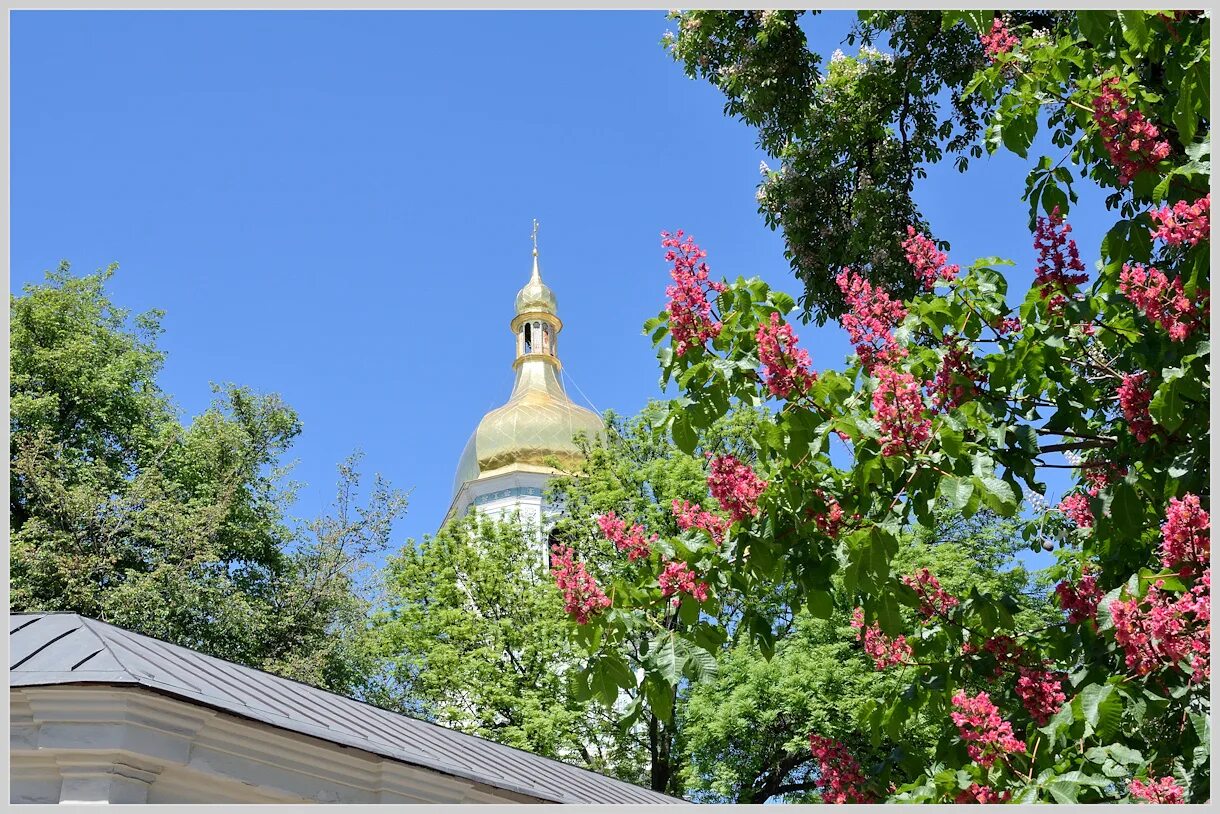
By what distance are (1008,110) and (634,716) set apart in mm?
3205

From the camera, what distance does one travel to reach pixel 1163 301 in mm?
4910

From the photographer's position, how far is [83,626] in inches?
262

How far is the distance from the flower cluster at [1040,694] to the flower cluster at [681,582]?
1411 mm

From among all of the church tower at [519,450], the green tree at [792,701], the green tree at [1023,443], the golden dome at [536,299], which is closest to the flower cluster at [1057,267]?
the green tree at [1023,443]

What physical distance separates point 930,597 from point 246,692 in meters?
3.77

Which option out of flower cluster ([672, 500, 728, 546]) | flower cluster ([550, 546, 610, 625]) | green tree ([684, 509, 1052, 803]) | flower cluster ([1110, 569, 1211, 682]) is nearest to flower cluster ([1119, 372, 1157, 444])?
flower cluster ([1110, 569, 1211, 682])

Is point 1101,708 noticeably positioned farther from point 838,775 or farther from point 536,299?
point 536,299

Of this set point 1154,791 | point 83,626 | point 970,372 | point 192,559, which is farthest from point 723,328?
point 192,559

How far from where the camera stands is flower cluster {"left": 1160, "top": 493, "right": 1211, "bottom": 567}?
4.39 meters

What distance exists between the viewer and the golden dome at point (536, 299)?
45.5m

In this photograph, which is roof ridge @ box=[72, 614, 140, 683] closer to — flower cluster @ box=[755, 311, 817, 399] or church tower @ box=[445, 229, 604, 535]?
flower cluster @ box=[755, 311, 817, 399]

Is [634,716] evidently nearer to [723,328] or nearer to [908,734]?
[723,328]

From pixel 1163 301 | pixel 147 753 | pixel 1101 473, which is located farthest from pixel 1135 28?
pixel 147 753

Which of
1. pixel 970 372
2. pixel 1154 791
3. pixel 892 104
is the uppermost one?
pixel 892 104
